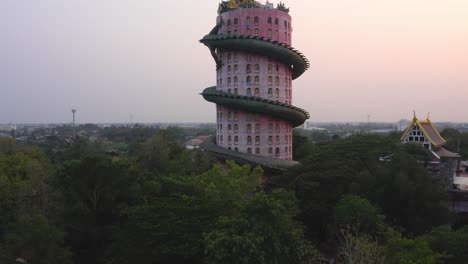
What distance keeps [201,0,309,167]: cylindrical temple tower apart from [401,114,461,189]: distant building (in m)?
9.52

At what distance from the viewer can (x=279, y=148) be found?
38250 mm

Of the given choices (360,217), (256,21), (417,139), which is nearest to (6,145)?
(256,21)

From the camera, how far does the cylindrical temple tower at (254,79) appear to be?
3566 cm

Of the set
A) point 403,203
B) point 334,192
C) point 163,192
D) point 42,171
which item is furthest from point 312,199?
point 42,171

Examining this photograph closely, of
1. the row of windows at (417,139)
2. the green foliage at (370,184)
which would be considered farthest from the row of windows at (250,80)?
the row of windows at (417,139)

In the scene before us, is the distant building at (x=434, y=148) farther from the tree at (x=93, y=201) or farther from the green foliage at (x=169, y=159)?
the tree at (x=93, y=201)

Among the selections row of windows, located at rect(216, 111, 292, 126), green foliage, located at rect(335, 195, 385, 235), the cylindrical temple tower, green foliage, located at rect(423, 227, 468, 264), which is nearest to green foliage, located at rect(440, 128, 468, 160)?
the cylindrical temple tower

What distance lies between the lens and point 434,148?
32031 mm

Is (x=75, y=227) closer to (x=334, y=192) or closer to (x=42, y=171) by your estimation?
(x=42, y=171)

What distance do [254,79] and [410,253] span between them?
2432 centimetres

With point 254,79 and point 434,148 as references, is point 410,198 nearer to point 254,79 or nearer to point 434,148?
point 434,148

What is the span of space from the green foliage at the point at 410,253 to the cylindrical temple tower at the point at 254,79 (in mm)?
20471

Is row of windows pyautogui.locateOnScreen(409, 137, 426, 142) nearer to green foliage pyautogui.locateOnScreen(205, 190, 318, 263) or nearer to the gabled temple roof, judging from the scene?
the gabled temple roof

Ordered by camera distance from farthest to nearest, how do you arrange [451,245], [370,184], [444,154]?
[444,154] < [370,184] < [451,245]
